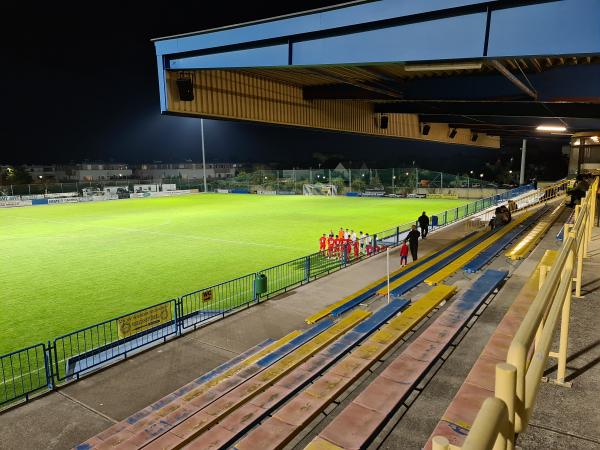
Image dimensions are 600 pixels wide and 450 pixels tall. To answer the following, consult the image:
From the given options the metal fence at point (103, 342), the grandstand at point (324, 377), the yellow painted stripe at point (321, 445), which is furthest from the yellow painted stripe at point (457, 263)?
the yellow painted stripe at point (321, 445)

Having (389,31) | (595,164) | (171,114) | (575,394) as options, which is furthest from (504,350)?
(595,164)

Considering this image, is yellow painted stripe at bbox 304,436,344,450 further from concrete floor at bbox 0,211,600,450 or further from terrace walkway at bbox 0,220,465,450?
terrace walkway at bbox 0,220,465,450

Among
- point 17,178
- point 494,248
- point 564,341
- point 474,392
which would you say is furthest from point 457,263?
point 17,178

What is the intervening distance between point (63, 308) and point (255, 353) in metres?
8.30

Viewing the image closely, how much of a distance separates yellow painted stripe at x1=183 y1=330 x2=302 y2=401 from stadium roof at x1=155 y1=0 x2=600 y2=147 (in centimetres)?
677

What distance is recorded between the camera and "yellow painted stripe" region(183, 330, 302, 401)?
6.79 meters

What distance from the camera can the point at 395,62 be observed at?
949cm

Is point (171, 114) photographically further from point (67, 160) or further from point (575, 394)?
point (67, 160)

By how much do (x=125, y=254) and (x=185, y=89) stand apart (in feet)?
36.1

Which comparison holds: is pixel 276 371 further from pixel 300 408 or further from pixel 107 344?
pixel 107 344

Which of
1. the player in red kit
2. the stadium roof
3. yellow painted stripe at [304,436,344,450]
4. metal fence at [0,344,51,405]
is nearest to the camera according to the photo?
yellow painted stripe at [304,436,344,450]

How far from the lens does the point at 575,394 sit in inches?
164

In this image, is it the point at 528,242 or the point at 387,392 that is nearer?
the point at 387,392

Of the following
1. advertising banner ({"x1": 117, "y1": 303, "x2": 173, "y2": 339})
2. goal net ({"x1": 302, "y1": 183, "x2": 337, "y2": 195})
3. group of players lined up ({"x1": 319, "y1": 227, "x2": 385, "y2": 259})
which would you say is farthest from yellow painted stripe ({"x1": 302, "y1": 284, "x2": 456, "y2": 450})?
goal net ({"x1": 302, "y1": 183, "x2": 337, "y2": 195})
